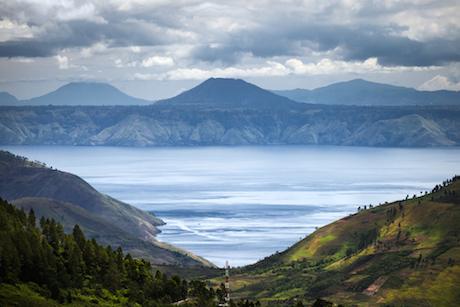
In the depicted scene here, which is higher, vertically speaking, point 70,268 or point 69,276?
point 70,268

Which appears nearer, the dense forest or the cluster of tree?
the dense forest

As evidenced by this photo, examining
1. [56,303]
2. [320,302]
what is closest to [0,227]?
[56,303]

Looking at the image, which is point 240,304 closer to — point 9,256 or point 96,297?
point 96,297

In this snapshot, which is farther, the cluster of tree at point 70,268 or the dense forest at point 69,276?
the cluster of tree at point 70,268

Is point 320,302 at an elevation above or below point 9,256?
below

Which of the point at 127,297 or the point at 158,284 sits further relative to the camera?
the point at 158,284
